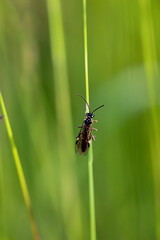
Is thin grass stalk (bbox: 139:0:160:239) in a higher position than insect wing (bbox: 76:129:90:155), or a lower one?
higher

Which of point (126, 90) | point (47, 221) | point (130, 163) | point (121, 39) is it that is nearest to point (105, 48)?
point (121, 39)

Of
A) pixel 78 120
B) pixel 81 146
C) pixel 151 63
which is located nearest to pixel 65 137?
pixel 81 146

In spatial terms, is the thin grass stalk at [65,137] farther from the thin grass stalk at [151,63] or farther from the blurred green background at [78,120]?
the thin grass stalk at [151,63]

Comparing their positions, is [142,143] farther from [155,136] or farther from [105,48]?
[105,48]

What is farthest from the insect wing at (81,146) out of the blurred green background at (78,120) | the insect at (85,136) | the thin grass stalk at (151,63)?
the thin grass stalk at (151,63)

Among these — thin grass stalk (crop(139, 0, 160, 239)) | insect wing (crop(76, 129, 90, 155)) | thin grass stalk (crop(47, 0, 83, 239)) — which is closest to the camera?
thin grass stalk (crop(139, 0, 160, 239))

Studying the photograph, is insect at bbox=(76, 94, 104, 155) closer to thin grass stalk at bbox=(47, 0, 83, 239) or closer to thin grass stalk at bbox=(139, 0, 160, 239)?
thin grass stalk at bbox=(47, 0, 83, 239)

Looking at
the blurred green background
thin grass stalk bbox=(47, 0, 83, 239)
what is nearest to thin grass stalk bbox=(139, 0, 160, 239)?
the blurred green background

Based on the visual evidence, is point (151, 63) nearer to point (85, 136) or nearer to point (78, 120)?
point (85, 136)

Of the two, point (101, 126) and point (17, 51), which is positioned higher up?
point (17, 51)
